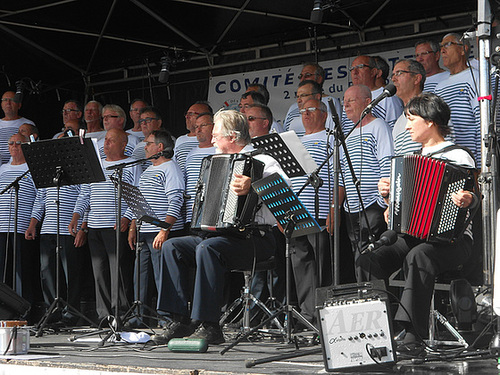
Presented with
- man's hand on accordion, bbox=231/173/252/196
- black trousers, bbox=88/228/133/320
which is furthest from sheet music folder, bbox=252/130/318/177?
black trousers, bbox=88/228/133/320

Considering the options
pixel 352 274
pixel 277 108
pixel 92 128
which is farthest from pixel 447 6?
pixel 92 128

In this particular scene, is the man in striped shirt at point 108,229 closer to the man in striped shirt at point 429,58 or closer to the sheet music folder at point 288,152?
the sheet music folder at point 288,152

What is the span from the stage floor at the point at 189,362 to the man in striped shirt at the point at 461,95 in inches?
74.1

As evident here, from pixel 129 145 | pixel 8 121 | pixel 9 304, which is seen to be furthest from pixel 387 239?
pixel 8 121

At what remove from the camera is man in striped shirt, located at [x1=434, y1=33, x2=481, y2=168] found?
205 inches

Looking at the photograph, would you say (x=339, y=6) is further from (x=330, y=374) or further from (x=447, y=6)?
(x=330, y=374)

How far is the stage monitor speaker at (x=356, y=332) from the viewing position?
3146mm

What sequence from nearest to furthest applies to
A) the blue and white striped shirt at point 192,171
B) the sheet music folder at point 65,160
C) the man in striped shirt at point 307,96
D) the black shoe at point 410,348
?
the black shoe at point 410,348
the sheet music folder at point 65,160
the man in striped shirt at point 307,96
the blue and white striped shirt at point 192,171

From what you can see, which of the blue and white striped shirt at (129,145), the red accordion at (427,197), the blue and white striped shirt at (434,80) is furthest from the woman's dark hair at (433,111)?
the blue and white striped shirt at (129,145)

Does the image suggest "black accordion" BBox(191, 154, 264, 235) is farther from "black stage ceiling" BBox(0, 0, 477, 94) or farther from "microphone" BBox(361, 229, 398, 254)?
"black stage ceiling" BBox(0, 0, 477, 94)

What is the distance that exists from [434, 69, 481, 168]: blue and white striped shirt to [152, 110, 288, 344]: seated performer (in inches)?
60.5

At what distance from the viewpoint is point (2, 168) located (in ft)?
24.2

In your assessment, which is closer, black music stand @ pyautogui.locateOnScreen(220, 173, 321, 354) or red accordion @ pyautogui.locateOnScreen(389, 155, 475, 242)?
red accordion @ pyautogui.locateOnScreen(389, 155, 475, 242)

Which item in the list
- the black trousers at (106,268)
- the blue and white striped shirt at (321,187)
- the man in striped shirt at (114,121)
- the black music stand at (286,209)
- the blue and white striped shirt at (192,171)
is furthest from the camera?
the man in striped shirt at (114,121)
